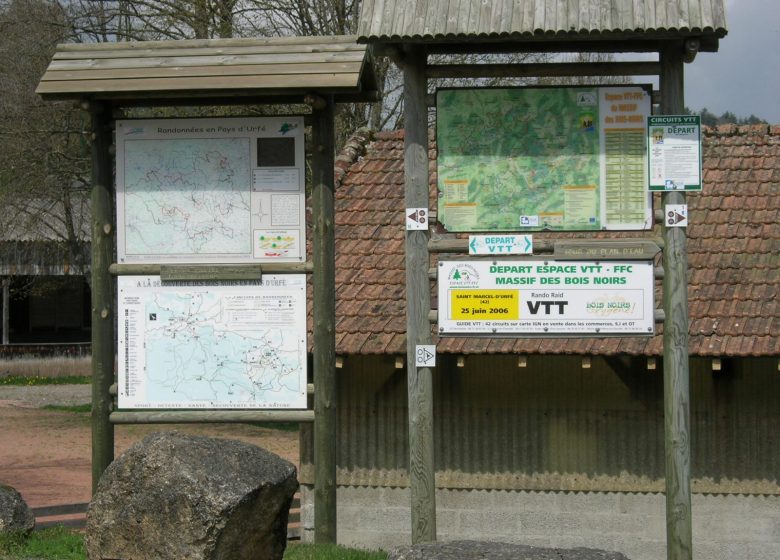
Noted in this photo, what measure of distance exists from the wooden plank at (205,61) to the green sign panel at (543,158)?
2.65 feet

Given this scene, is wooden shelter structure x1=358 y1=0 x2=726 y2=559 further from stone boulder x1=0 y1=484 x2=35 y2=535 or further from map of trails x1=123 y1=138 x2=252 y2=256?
stone boulder x1=0 y1=484 x2=35 y2=535

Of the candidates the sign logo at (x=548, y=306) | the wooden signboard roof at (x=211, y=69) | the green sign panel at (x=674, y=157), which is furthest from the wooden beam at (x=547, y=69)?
the sign logo at (x=548, y=306)

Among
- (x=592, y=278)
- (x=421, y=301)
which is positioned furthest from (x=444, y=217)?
(x=592, y=278)

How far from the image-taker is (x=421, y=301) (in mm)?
8086

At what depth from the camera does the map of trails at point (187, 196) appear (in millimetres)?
8414

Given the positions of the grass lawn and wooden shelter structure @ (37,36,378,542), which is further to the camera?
wooden shelter structure @ (37,36,378,542)

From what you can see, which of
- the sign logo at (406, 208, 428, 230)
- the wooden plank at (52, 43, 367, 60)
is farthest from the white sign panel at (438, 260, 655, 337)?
the wooden plank at (52, 43, 367, 60)

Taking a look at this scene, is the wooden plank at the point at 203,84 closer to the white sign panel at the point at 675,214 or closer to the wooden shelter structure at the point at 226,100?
the wooden shelter structure at the point at 226,100

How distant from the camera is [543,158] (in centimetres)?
810

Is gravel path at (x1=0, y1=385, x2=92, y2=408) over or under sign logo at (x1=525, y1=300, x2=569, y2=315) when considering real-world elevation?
under

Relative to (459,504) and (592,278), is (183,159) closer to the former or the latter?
(592,278)

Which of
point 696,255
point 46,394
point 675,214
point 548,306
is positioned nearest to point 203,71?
point 548,306

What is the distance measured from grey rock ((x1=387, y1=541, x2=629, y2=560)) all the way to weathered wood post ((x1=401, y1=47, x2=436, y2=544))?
220cm

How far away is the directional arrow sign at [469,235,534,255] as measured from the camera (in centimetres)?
803
